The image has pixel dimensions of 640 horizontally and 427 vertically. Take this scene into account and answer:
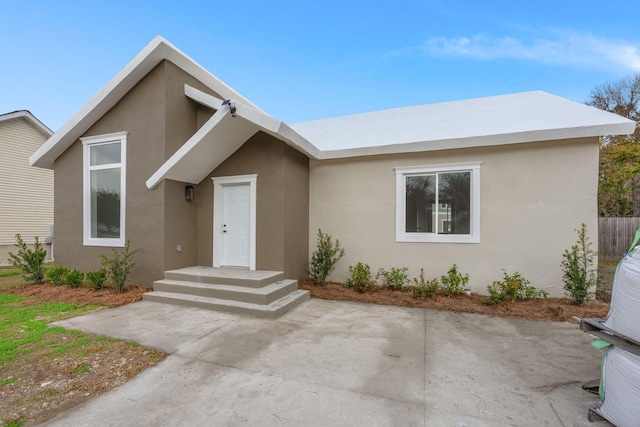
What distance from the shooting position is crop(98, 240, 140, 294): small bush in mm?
5855

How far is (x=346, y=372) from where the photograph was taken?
9.70 feet

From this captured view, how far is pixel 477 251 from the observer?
598 cm

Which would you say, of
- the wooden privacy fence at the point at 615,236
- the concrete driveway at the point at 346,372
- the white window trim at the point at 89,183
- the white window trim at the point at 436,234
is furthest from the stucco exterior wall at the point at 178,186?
the wooden privacy fence at the point at 615,236

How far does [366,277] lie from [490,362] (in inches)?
127

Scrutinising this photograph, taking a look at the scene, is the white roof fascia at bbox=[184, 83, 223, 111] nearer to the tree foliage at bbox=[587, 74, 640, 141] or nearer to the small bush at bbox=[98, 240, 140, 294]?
the small bush at bbox=[98, 240, 140, 294]

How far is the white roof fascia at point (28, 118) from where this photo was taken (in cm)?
1053

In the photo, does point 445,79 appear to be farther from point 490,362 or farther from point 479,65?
point 490,362

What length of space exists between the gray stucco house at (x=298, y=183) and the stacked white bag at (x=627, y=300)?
3.90 m

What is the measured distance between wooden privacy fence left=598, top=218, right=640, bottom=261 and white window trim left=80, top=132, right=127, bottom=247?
16087 mm

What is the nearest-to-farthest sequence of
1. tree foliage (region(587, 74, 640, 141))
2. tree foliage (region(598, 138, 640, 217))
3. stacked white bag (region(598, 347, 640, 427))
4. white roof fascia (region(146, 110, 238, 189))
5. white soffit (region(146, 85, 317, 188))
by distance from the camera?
stacked white bag (region(598, 347, 640, 427)) < white soffit (region(146, 85, 317, 188)) < white roof fascia (region(146, 110, 238, 189)) < tree foliage (region(598, 138, 640, 217)) < tree foliage (region(587, 74, 640, 141))

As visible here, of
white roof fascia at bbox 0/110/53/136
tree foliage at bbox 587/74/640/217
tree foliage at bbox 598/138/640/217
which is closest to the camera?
white roof fascia at bbox 0/110/53/136

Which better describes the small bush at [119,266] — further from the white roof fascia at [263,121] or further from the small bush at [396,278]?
the small bush at [396,278]

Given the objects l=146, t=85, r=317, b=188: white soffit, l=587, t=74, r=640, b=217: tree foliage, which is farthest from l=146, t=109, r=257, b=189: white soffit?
l=587, t=74, r=640, b=217: tree foliage

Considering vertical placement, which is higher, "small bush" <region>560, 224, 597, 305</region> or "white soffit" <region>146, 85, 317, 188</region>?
"white soffit" <region>146, 85, 317, 188</region>
